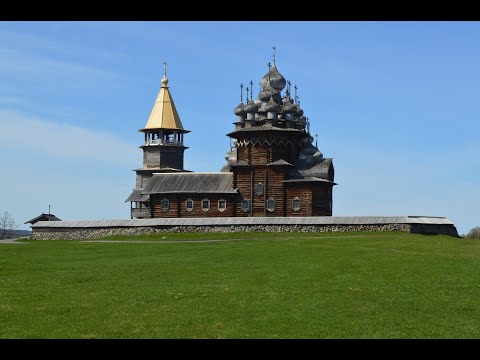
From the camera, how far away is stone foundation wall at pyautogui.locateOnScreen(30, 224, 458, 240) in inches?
1964

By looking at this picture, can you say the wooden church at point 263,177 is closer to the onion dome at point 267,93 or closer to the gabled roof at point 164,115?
the onion dome at point 267,93

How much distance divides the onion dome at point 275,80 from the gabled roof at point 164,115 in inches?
587

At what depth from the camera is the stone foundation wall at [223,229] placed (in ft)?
164

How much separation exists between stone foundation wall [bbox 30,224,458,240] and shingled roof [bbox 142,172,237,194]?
616 cm

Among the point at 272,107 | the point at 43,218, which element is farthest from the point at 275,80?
the point at 43,218

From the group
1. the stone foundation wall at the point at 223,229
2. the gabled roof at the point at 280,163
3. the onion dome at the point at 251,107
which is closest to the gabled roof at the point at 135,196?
the stone foundation wall at the point at 223,229

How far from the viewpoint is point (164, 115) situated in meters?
74.8

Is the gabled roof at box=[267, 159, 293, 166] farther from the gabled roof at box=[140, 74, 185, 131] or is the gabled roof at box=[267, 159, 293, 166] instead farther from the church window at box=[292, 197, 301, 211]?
the gabled roof at box=[140, 74, 185, 131]

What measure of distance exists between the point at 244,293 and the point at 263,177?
38.8 metres

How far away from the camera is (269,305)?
17.4m

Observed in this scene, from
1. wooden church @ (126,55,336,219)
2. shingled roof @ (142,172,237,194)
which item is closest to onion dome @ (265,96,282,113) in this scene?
wooden church @ (126,55,336,219)

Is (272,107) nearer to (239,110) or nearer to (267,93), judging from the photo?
(267,93)
